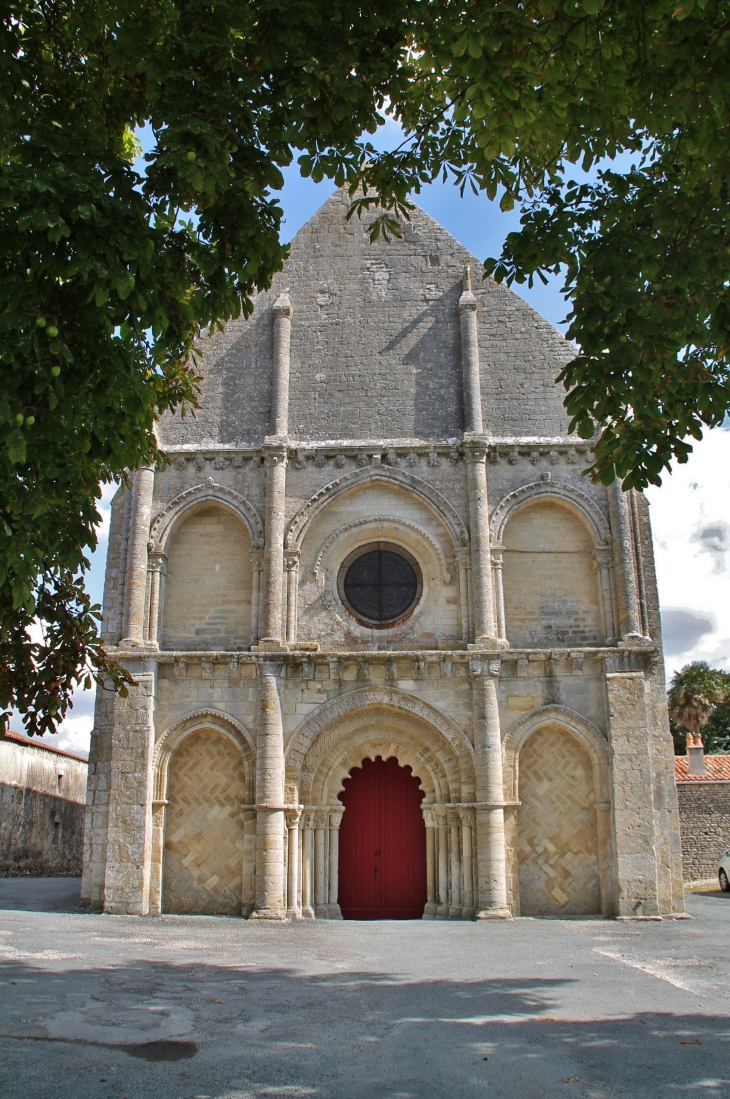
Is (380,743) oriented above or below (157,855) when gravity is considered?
above

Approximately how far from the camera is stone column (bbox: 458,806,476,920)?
45.0ft

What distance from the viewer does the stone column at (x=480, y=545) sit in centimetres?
1460

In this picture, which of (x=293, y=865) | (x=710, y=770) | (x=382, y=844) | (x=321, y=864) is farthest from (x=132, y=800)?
(x=710, y=770)

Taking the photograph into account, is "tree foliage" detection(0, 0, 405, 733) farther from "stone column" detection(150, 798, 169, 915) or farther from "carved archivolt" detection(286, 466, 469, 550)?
"carved archivolt" detection(286, 466, 469, 550)

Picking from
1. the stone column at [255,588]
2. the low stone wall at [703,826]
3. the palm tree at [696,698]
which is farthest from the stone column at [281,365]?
the palm tree at [696,698]

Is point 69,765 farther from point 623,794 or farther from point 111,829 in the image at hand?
point 623,794

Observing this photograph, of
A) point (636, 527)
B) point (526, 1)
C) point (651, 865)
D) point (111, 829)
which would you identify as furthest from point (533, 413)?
point (526, 1)

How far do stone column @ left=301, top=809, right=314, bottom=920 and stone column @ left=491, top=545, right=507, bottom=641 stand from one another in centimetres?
404

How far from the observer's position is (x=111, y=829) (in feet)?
45.7

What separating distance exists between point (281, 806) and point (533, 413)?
7.56 meters

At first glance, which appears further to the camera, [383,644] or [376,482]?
[376,482]

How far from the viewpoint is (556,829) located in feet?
46.3

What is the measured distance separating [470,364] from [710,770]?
1459 centimetres

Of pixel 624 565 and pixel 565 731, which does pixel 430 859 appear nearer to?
pixel 565 731
